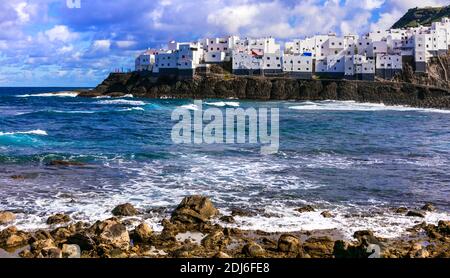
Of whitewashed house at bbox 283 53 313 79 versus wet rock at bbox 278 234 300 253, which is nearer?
wet rock at bbox 278 234 300 253

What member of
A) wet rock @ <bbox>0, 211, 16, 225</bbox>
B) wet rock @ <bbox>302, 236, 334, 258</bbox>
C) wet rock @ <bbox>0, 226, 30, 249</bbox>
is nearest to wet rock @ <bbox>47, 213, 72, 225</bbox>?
wet rock @ <bbox>0, 211, 16, 225</bbox>

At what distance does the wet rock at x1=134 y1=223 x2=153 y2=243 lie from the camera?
14727 mm

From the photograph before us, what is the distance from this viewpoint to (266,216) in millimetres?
17672

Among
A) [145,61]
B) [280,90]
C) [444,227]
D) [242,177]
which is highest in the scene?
[145,61]

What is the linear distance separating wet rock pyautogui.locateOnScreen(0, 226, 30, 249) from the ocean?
1220 mm

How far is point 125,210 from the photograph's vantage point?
17.8 m

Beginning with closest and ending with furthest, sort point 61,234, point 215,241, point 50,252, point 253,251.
Result: point 50,252, point 253,251, point 215,241, point 61,234

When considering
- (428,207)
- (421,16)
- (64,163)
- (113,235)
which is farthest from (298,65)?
(421,16)

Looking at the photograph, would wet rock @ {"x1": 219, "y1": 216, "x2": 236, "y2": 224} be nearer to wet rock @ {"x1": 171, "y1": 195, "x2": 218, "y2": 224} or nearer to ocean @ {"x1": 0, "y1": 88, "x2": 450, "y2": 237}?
ocean @ {"x1": 0, "y1": 88, "x2": 450, "y2": 237}

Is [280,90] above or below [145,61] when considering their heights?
below

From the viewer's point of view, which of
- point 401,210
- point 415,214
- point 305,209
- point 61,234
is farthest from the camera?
point 401,210

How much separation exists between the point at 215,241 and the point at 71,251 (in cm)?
420

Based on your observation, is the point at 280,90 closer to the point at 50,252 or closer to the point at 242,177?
the point at 242,177
